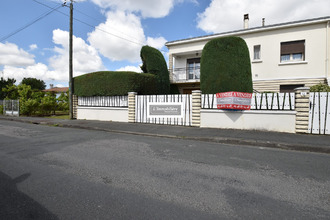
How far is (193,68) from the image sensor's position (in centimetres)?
1702

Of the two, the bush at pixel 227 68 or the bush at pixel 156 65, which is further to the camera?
the bush at pixel 156 65

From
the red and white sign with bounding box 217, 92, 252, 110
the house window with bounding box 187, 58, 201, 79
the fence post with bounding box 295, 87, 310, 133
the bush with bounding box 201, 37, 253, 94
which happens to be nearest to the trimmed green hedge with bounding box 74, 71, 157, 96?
the bush with bounding box 201, 37, 253, 94

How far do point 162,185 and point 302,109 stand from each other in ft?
22.6

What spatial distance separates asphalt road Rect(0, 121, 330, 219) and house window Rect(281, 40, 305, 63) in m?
11.1

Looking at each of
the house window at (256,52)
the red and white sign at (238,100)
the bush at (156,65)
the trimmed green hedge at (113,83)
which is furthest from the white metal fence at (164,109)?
the house window at (256,52)

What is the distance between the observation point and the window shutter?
12.3 metres

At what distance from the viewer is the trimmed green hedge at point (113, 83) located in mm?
10672

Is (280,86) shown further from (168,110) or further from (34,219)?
(34,219)

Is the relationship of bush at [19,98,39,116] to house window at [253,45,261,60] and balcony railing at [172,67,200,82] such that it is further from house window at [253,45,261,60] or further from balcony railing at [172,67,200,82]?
house window at [253,45,261,60]

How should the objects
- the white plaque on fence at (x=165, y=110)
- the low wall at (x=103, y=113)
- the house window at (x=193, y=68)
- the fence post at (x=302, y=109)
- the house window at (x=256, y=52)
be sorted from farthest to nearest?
the house window at (x=193, y=68) → the house window at (x=256, y=52) → the low wall at (x=103, y=113) → the white plaque on fence at (x=165, y=110) → the fence post at (x=302, y=109)

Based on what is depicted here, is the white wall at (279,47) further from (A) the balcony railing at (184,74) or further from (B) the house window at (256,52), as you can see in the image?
(A) the balcony railing at (184,74)

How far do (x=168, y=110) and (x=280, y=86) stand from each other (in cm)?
941

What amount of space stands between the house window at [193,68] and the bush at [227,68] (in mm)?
6397

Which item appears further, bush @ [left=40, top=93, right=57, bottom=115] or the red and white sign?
bush @ [left=40, top=93, right=57, bottom=115]
